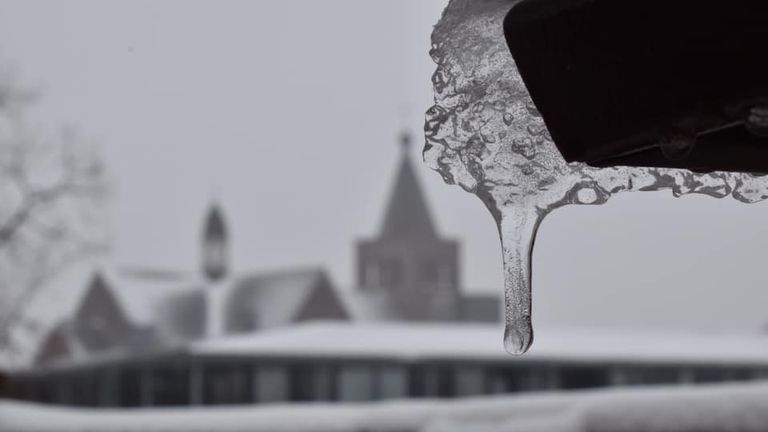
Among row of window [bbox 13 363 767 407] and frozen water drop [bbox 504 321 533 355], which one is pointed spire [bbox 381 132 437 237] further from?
frozen water drop [bbox 504 321 533 355]

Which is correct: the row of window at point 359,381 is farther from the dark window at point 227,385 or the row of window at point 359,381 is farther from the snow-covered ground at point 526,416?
the snow-covered ground at point 526,416

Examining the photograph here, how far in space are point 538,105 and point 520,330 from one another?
35 centimetres

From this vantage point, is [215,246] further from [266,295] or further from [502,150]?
[502,150]

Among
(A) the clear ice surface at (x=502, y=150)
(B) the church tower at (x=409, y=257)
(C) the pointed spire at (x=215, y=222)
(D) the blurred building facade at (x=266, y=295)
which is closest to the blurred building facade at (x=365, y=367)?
(D) the blurred building facade at (x=266, y=295)

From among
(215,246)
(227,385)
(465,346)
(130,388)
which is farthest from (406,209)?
(227,385)

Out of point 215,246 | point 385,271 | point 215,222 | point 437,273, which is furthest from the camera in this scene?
point 437,273

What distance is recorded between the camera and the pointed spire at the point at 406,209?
93.1 metres

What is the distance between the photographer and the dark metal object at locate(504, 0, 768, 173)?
1.44 meters

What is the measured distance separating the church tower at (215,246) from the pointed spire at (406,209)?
1046 cm

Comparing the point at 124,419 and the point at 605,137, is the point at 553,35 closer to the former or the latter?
the point at 605,137

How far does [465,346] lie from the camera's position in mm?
37094

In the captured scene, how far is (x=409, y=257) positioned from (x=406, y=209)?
3.03 m

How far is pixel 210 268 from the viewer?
284 feet

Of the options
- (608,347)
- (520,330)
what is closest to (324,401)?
(608,347)
